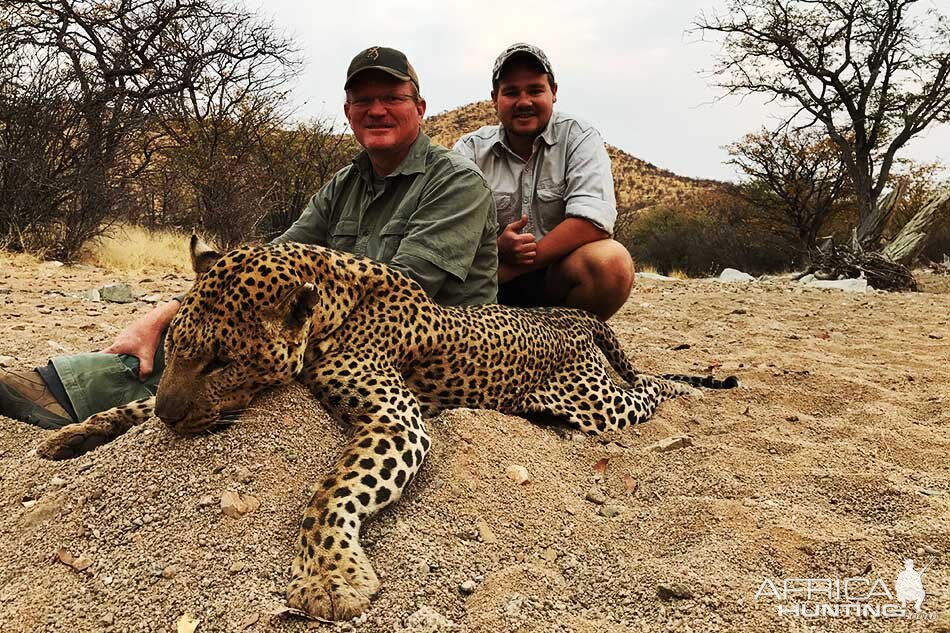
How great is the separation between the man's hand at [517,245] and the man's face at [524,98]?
2.68 ft

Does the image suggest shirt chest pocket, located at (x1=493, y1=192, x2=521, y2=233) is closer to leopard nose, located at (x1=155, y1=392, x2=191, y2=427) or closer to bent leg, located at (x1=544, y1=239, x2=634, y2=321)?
bent leg, located at (x1=544, y1=239, x2=634, y2=321)

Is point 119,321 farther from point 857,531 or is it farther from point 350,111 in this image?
point 857,531

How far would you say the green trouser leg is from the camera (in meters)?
3.31

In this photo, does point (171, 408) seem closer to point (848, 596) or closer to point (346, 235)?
point (346, 235)

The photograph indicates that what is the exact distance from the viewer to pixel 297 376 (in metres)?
2.82

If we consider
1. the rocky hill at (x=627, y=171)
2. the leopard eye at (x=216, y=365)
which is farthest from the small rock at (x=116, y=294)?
the rocky hill at (x=627, y=171)

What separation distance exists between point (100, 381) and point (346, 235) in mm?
1415

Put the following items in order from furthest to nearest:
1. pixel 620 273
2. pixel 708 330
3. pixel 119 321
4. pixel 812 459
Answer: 1. pixel 708 330
2. pixel 119 321
3. pixel 620 273
4. pixel 812 459

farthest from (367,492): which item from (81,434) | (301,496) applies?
(81,434)

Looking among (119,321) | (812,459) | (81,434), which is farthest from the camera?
(119,321)

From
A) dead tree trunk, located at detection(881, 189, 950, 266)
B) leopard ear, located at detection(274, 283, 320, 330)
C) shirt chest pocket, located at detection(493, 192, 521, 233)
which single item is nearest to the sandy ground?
leopard ear, located at detection(274, 283, 320, 330)

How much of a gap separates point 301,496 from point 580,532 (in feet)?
3.40

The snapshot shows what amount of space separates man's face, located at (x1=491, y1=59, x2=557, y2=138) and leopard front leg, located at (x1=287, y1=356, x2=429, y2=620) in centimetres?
266

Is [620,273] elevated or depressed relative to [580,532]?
elevated
